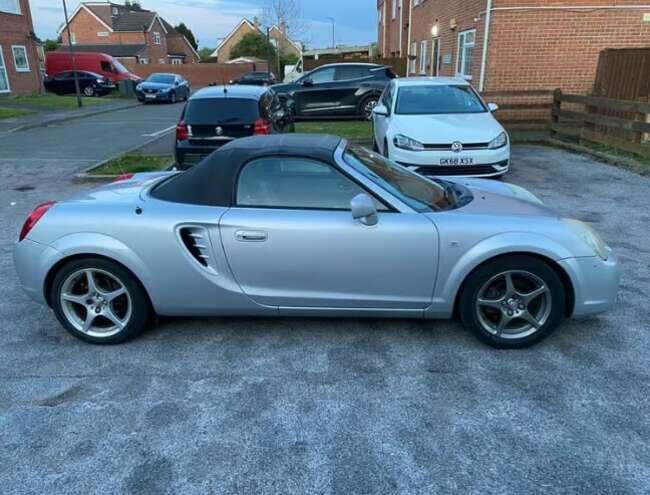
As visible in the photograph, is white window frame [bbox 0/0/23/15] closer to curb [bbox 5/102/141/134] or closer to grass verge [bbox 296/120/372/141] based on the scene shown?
curb [bbox 5/102/141/134]

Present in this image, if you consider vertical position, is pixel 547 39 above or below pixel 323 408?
above

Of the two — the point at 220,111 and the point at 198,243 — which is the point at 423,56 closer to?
the point at 220,111

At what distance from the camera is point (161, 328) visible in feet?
12.4

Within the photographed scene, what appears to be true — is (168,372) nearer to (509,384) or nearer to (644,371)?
(509,384)

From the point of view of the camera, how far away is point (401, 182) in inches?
145

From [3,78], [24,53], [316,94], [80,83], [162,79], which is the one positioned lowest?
[316,94]

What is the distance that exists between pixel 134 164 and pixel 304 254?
7.49m

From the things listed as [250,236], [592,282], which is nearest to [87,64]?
[250,236]

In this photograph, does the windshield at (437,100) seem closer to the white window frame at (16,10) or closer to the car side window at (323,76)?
the car side window at (323,76)

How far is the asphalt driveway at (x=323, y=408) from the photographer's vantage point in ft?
7.72

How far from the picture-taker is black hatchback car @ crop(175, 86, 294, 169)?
7.74m

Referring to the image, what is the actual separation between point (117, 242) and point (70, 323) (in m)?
0.72

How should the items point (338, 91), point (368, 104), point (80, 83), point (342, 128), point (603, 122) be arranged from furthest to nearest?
point (80, 83), point (368, 104), point (338, 91), point (342, 128), point (603, 122)

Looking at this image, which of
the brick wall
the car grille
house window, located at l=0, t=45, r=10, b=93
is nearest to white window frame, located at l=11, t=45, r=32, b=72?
house window, located at l=0, t=45, r=10, b=93
